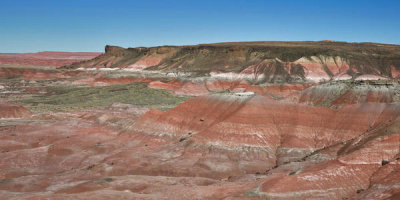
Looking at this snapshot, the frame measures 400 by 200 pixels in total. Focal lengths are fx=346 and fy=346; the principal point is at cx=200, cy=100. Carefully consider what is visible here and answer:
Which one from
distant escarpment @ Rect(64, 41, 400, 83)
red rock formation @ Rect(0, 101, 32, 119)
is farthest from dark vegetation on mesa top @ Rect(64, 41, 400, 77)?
red rock formation @ Rect(0, 101, 32, 119)

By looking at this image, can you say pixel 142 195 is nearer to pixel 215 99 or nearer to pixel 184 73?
pixel 215 99

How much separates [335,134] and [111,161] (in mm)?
21029

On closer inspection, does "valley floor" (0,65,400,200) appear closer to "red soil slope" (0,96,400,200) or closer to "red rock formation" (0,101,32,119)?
"red soil slope" (0,96,400,200)

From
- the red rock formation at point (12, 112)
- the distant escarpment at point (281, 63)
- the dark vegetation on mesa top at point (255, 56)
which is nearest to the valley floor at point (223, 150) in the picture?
the red rock formation at point (12, 112)

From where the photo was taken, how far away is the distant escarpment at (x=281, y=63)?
86312 millimetres

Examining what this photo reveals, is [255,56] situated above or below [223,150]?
above

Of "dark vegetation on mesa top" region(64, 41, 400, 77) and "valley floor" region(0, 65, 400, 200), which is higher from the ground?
"dark vegetation on mesa top" region(64, 41, 400, 77)

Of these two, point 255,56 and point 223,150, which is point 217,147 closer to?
point 223,150

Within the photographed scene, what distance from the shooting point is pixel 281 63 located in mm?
91312

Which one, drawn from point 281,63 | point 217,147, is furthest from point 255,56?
point 217,147

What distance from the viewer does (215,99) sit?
39656mm

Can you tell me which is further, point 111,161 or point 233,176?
point 111,161

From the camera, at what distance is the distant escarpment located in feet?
283

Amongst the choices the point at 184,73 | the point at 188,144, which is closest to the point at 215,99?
the point at 188,144
